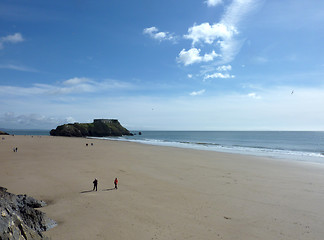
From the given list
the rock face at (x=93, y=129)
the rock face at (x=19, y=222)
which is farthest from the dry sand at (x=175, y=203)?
the rock face at (x=93, y=129)

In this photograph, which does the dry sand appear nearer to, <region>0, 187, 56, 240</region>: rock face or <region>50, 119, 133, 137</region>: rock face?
<region>0, 187, 56, 240</region>: rock face

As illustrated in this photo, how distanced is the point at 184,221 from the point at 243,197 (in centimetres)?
734

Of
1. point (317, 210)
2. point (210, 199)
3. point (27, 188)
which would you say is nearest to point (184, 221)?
point (210, 199)

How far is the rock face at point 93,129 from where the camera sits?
127m

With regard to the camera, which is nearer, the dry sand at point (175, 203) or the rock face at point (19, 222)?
the rock face at point (19, 222)

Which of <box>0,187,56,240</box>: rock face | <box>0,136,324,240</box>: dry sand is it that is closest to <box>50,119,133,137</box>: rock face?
<box>0,136,324,240</box>: dry sand

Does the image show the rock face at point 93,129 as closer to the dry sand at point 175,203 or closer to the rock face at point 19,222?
the dry sand at point 175,203

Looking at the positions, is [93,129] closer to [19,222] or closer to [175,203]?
[175,203]

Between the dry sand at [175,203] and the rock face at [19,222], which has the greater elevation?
the rock face at [19,222]

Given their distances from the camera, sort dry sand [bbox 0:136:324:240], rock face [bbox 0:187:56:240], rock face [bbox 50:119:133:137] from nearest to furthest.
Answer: rock face [bbox 0:187:56:240] < dry sand [bbox 0:136:324:240] < rock face [bbox 50:119:133:137]

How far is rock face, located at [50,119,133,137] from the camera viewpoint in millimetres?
127375

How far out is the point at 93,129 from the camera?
14700cm

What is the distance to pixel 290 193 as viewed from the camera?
1862cm

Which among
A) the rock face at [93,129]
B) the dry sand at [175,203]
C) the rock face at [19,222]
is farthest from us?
the rock face at [93,129]
